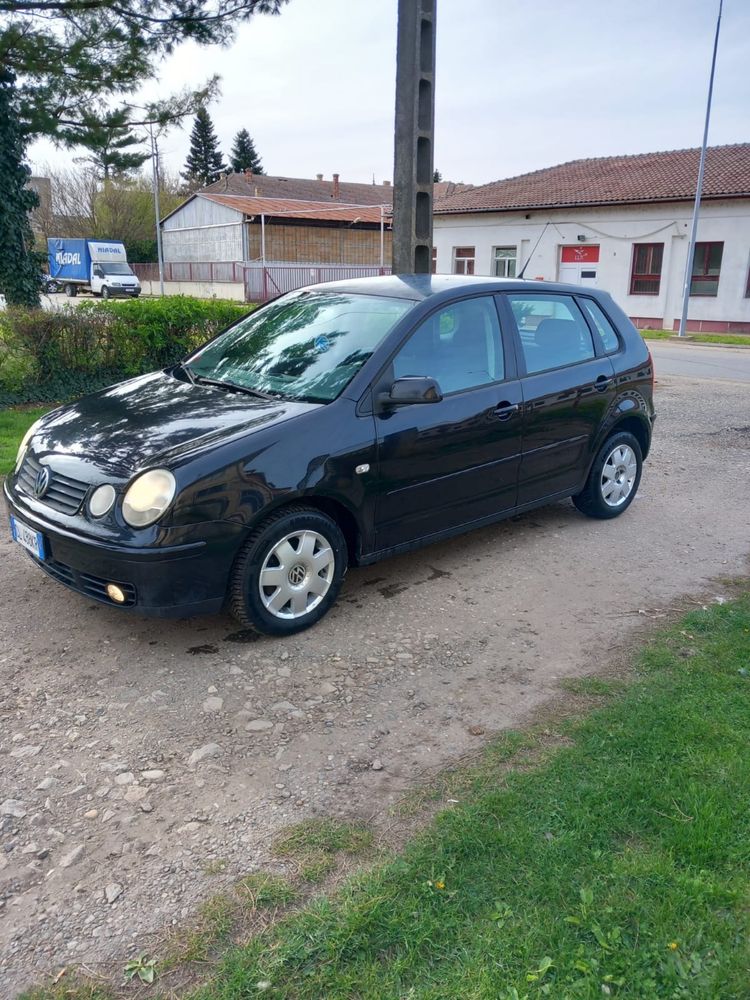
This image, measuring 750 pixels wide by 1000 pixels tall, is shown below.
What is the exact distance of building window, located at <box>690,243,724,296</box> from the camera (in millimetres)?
28031

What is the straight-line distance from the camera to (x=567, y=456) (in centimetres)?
567

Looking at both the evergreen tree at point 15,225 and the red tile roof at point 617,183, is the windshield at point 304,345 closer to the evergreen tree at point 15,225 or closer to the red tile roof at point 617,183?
the evergreen tree at point 15,225

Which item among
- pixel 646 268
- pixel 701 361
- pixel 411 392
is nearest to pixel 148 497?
pixel 411 392

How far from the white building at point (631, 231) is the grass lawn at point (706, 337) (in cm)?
133

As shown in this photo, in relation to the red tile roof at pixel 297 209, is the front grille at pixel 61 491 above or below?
below

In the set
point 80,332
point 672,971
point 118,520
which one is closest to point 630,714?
point 672,971

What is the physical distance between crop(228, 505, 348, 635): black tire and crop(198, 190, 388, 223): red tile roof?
44416mm

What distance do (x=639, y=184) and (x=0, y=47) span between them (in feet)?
84.4

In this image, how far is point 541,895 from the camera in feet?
8.14

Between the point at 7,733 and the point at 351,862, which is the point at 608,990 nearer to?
the point at 351,862

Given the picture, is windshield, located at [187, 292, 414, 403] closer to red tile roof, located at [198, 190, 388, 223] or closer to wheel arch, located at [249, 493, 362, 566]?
wheel arch, located at [249, 493, 362, 566]

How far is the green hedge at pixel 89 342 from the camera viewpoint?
9203mm

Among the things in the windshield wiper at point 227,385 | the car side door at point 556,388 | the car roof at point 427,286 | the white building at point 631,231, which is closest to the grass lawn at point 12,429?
the windshield wiper at point 227,385

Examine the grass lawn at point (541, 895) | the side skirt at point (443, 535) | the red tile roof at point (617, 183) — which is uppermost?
the red tile roof at point (617, 183)
